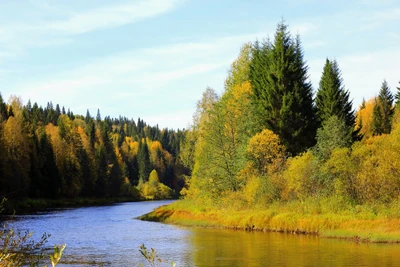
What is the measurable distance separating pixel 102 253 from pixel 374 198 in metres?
20.3

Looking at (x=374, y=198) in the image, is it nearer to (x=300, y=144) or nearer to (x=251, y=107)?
(x=300, y=144)

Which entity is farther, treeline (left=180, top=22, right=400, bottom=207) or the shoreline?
the shoreline

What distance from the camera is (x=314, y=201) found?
135 feet

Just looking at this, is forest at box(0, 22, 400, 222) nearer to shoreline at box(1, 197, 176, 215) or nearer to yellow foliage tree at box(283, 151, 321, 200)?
yellow foliage tree at box(283, 151, 321, 200)

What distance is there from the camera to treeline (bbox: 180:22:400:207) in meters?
39.4

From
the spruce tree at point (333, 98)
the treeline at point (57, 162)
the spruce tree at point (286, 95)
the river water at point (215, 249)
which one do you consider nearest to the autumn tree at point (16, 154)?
the treeline at point (57, 162)

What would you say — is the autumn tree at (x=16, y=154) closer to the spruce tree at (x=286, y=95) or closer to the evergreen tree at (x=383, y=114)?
the spruce tree at (x=286, y=95)

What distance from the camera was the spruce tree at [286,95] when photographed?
173 feet

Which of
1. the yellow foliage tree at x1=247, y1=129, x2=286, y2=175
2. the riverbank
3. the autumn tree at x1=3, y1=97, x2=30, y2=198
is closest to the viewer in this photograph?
the riverbank

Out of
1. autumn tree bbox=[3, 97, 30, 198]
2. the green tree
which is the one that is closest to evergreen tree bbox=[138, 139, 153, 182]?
autumn tree bbox=[3, 97, 30, 198]

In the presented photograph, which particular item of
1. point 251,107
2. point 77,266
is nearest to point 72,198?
point 251,107

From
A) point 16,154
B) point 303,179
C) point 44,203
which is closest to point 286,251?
point 303,179

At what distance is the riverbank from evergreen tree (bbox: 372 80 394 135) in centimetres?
3800

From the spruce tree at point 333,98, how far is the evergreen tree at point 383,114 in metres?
21.4
